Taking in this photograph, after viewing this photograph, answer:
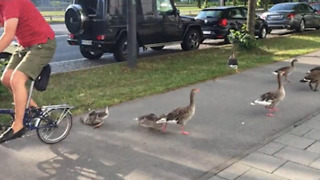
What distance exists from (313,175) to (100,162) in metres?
2.30

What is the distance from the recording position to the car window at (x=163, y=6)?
12527 mm

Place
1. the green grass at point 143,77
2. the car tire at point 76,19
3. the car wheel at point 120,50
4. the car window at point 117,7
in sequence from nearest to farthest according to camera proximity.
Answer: the green grass at point 143,77, the car tire at point 76,19, the car window at point 117,7, the car wheel at point 120,50

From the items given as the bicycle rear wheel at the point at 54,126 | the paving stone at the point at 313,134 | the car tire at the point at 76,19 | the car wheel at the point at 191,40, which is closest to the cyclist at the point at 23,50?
the bicycle rear wheel at the point at 54,126

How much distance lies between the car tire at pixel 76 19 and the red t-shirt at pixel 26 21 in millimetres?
6250

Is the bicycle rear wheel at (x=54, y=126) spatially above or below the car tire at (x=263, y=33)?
above

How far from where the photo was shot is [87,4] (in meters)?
11.4

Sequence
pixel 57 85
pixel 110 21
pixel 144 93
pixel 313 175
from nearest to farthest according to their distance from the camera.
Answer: pixel 313 175, pixel 144 93, pixel 57 85, pixel 110 21

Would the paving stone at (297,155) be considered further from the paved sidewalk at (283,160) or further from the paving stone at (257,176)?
the paving stone at (257,176)

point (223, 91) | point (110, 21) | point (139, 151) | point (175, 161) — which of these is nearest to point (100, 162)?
point (139, 151)

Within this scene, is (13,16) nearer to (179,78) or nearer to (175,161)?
(175,161)

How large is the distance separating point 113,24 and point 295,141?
23.9ft

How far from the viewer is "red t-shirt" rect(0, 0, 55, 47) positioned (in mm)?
4125

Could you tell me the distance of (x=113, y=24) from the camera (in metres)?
11.1

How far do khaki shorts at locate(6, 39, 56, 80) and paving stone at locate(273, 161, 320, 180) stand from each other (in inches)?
113
